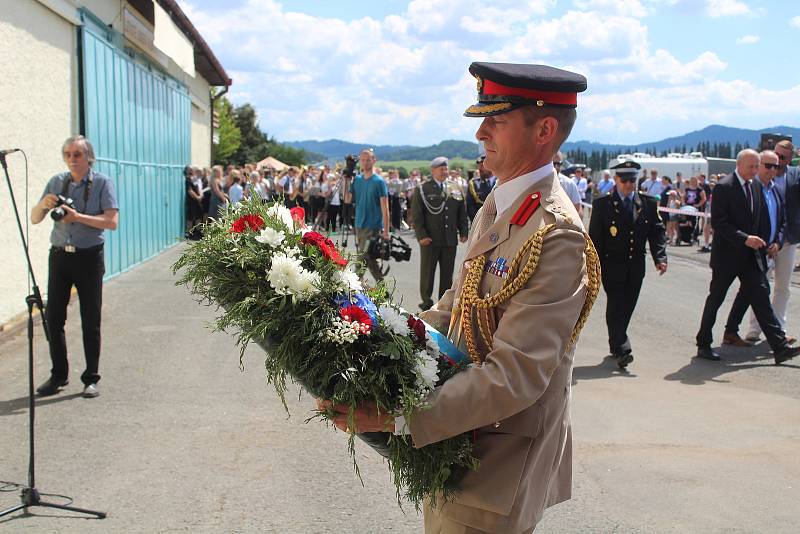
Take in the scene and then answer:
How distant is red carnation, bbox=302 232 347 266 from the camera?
2.37 metres

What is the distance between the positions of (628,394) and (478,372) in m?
5.52

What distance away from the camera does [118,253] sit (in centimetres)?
1414

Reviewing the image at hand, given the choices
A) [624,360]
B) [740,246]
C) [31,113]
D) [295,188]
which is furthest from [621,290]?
[295,188]

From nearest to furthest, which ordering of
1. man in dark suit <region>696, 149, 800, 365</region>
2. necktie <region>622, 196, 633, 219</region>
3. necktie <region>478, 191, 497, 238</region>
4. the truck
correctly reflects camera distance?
necktie <region>478, 191, 497, 238</region>
necktie <region>622, 196, 633, 219</region>
man in dark suit <region>696, 149, 800, 365</region>
the truck

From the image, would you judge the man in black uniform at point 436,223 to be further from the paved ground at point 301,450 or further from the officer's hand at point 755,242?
the officer's hand at point 755,242

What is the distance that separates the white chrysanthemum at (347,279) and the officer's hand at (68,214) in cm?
481

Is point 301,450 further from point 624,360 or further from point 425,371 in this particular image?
point 624,360

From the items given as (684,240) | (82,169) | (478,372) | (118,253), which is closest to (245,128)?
(684,240)

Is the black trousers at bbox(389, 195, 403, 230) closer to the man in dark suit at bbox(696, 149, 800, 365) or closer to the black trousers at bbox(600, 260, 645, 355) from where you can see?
the man in dark suit at bbox(696, 149, 800, 365)

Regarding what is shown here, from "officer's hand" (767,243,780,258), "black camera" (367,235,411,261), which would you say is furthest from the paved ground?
"black camera" (367,235,411,261)

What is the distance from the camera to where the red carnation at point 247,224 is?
94.0 inches

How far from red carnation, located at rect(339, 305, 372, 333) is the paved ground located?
8.16 feet

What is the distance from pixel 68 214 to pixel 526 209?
204 inches

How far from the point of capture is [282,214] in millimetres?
2479
